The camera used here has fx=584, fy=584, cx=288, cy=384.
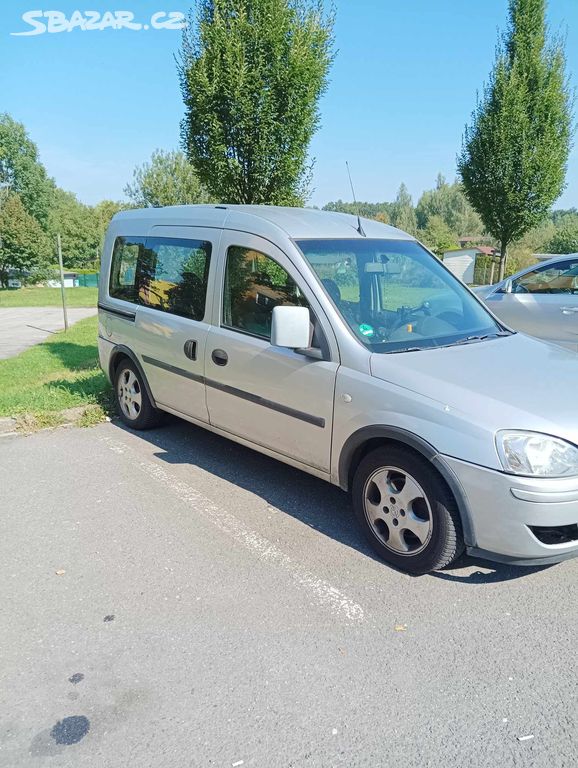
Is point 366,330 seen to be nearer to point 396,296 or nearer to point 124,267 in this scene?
point 396,296

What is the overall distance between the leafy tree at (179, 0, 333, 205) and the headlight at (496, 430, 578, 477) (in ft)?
23.9

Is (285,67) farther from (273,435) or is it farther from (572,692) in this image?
(572,692)

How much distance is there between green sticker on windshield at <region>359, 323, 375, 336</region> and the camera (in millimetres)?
3568

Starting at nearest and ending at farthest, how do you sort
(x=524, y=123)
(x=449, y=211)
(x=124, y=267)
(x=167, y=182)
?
1. (x=124, y=267)
2. (x=524, y=123)
3. (x=167, y=182)
4. (x=449, y=211)

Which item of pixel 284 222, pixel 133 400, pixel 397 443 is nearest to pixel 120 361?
pixel 133 400

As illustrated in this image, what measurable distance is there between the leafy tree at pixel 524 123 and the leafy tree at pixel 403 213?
47.5 metres

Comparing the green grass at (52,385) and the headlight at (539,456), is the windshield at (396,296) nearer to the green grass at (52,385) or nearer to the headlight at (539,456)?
the headlight at (539,456)

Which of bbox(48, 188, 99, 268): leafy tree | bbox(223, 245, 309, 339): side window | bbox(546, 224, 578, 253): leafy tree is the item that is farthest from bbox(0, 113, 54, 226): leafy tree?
bbox(223, 245, 309, 339): side window

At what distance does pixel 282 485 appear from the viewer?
4512 millimetres

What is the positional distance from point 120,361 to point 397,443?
141 inches

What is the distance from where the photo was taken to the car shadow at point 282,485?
3.34 m

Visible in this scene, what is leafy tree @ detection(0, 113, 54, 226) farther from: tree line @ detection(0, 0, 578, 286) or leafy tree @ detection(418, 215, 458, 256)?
leafy tree @ detection(418, 215, 458, 256)

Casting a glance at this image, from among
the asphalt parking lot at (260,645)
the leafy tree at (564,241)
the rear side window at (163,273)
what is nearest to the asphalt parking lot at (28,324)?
the rear side window at (163,273)

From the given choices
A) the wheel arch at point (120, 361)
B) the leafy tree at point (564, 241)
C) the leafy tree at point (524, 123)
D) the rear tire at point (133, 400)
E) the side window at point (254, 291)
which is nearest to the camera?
the side window at point (254, 291)
